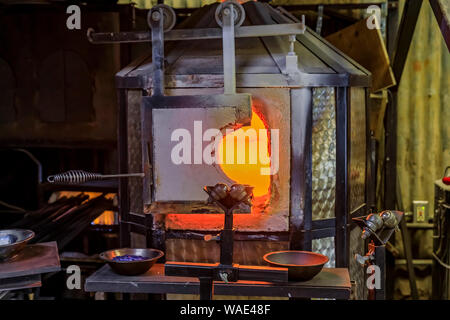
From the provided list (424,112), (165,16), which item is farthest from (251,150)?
(424,112)

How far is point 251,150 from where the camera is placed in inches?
161

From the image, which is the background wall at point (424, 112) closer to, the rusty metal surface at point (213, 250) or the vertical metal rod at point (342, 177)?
the vertical metal rod at point (342, 177)

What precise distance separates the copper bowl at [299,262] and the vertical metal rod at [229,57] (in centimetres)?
123

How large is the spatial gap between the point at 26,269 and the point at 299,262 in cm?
183

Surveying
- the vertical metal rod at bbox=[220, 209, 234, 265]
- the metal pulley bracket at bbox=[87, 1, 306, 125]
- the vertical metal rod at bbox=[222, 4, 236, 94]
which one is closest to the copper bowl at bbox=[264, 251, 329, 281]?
the vertical metal rod at bbox=[220, 209, 234, 265]

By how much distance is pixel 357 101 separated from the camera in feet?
14.6

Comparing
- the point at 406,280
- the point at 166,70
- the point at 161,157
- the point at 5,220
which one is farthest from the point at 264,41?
the point at 5,220

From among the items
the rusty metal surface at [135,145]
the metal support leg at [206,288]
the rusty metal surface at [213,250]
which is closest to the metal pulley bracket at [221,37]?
the rusty metal surface at [135,145]

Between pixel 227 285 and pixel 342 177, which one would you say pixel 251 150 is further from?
pixel 227 285

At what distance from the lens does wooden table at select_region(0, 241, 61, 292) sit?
3.46m

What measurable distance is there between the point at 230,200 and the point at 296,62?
3.99 ft

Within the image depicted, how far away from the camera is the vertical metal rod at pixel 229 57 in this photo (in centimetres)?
390

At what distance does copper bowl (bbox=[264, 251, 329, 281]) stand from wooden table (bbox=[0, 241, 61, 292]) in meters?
1.47
